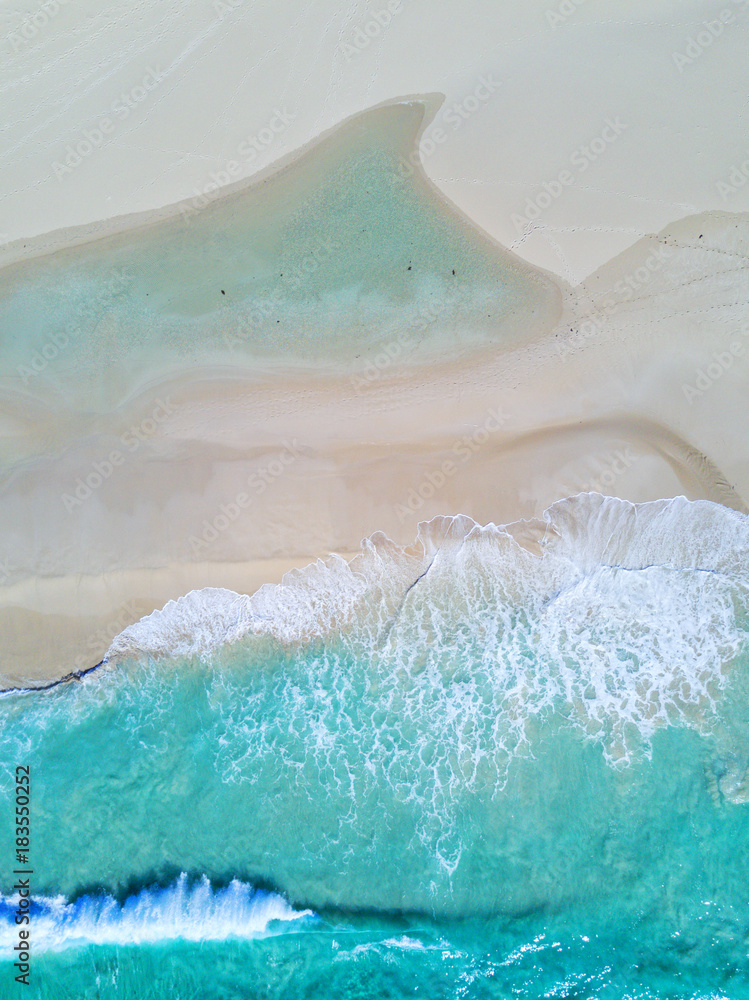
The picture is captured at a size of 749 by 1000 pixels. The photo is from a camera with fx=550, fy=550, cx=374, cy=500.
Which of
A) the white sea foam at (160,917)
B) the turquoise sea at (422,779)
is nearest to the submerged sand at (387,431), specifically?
the turquoise sea at (422,779)

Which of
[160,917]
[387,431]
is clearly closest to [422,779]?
[160,917]

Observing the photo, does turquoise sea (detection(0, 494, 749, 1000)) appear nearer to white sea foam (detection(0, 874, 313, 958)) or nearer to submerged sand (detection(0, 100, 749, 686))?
white sea foam (detection(0, 874, 313, 958))

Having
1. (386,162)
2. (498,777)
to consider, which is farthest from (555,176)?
(498,777)

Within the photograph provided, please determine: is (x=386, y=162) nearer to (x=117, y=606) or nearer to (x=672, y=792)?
(x=117, y=606)

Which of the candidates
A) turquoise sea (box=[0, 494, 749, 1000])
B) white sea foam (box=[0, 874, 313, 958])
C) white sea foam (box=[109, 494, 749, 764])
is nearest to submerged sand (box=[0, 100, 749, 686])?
white sea foam (box=[109, 494, 749, 764])

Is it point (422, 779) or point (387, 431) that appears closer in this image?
point (422, 779)

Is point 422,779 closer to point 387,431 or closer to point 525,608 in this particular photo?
point 525,608

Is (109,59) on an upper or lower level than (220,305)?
→ upper
